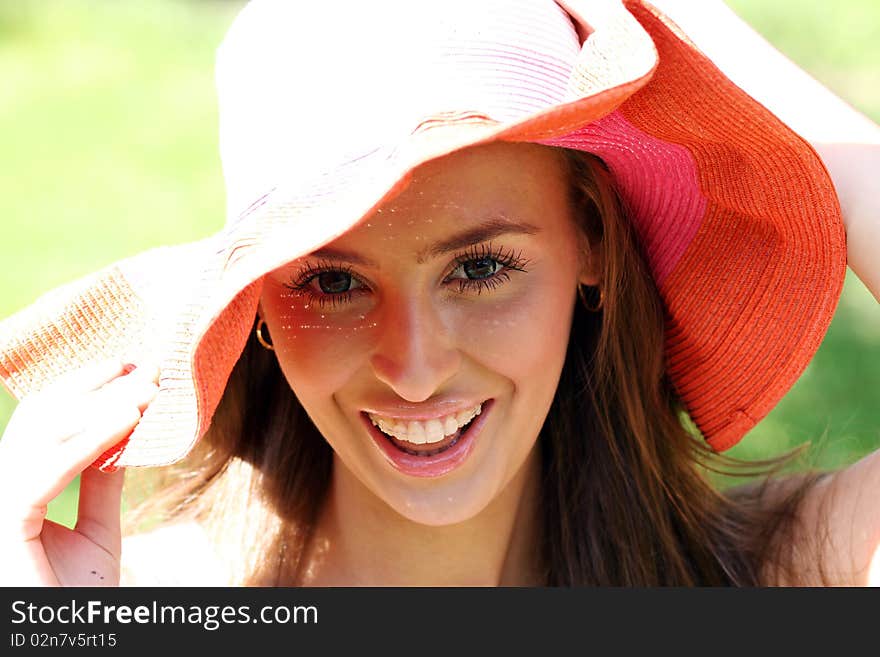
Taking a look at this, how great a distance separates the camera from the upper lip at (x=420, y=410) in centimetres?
189

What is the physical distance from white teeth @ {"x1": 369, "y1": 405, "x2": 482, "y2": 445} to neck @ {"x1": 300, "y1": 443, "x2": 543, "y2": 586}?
335 millimetres

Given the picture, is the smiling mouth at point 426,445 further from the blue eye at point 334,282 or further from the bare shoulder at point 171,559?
the bare shoulder at point 171,559

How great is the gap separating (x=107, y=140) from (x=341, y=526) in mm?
3638

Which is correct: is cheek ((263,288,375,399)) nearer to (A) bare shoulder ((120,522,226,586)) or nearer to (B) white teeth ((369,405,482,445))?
(B) white teeth ((369,405,482,445))

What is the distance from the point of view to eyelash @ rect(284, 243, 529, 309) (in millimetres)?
1804

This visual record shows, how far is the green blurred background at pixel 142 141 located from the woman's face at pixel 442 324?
1.79 m

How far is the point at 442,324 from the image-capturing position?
1.82 meters

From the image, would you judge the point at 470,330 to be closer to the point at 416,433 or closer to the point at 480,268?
the point at 480,268

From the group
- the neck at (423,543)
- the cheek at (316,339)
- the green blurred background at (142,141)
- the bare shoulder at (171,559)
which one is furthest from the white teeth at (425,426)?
the green blurred background at (142,141)

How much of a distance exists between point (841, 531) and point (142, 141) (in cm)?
403

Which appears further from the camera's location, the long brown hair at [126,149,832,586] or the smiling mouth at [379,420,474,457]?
the long brown hair at [126,149,832,586]

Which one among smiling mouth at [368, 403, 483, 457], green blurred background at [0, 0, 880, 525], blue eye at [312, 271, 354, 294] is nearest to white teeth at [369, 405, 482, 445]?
smiling mouth at [368, 403, 483, 457]

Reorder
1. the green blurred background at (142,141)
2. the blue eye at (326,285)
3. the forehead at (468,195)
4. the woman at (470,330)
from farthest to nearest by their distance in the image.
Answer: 1. the green blurred background at (142,141)
2. the blue eye at (326,285)
3. the forehead at (468,195)
4. the woman at (470,330)

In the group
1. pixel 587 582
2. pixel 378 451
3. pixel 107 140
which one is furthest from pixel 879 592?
pixel 107 140
